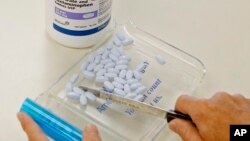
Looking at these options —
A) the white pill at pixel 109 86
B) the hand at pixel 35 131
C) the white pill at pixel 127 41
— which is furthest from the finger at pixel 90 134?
the white pill at pixel 127 41

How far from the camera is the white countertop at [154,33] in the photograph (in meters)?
0.69

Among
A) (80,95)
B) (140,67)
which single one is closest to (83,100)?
(80,95)

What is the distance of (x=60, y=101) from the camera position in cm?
67

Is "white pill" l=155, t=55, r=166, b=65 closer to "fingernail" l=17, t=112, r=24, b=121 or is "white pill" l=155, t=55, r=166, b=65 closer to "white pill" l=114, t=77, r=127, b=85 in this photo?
"white pill" l=114, t=77, r=127, b=85

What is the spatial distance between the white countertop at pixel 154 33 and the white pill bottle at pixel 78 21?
0.08 ft

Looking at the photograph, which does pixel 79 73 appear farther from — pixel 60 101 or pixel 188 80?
pixel 188 80

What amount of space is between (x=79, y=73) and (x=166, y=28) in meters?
0.18

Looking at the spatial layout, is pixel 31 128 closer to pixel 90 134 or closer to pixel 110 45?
pixel 90 134

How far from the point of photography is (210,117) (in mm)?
582

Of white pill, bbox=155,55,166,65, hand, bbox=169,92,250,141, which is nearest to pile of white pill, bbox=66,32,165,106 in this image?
white pill, bbox=155,55,166,65

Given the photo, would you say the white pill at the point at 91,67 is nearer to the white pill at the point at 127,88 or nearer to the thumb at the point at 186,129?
the white pill at the point at 127,88

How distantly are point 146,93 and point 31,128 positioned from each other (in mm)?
187

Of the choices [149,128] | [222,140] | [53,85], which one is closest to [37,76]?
[53,85]

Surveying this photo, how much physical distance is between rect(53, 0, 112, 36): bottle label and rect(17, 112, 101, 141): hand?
155mm
